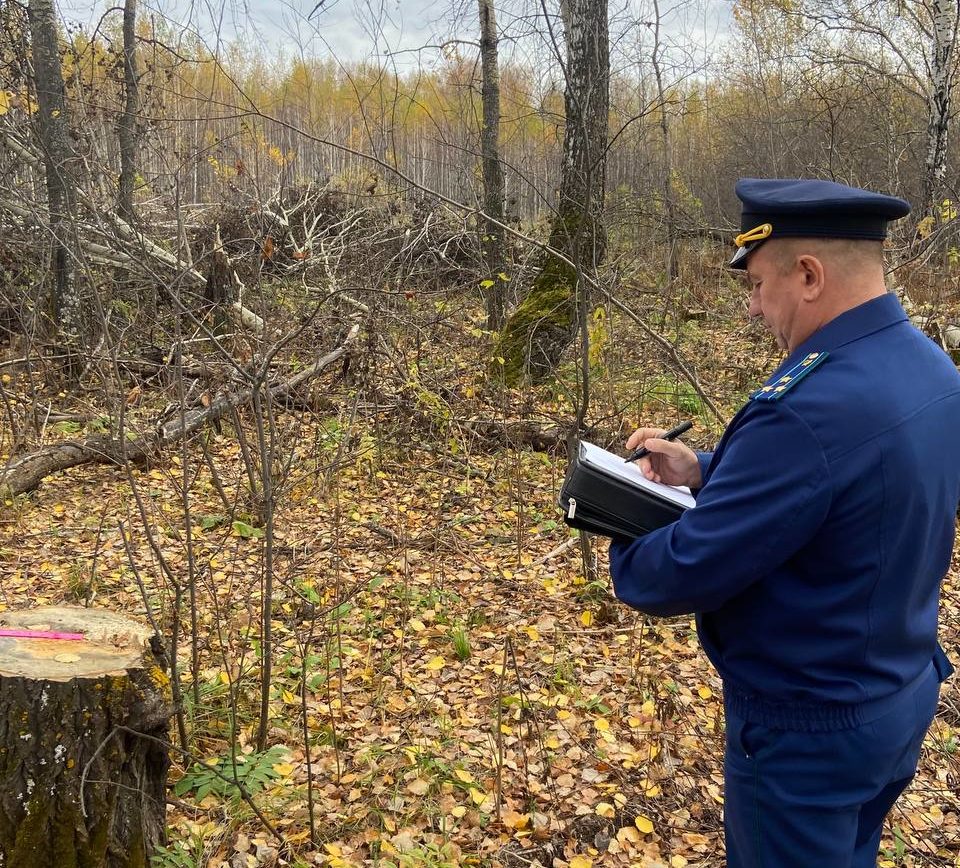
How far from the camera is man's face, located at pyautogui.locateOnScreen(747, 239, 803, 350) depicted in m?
1.53

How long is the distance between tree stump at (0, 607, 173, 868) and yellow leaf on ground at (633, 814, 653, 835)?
1.67 m

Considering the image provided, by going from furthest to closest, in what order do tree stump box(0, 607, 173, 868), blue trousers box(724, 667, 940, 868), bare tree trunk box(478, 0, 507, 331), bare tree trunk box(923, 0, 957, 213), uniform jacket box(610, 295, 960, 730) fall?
bare tree trunk box(923, 0, 957, 213)
bare tree trunk box(478, 0, 507, 331)
tree stump box(0, 607, 173, 868)
blue trousers box(724, 667, 940, 868)
uniform jacket box(610, 295, 960, 730)

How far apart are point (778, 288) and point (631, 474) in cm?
53

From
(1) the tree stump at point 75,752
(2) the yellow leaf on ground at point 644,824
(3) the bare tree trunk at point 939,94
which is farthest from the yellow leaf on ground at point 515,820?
(3) the bare tree trunk at point 939,94

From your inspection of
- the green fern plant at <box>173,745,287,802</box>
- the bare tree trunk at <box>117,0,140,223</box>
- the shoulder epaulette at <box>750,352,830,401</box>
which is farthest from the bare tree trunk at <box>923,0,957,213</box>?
the green fern plant at <box>173,745,287,802</box>

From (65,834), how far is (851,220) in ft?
8.31

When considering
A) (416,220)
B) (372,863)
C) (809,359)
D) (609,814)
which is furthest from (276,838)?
(416,220)

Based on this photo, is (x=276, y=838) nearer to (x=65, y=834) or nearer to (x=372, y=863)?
(x=372, y=863)

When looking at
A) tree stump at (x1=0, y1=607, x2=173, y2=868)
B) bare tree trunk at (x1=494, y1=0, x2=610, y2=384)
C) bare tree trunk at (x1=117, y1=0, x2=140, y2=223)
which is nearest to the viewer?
tree stump at (x1=0, y1=607, x2=173, y2=868)

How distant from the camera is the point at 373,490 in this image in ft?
19.2

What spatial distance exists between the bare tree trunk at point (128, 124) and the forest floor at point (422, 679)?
1.60m

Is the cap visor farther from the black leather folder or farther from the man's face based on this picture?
the black leather folder

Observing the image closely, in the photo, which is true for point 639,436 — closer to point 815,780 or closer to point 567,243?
point 815,780

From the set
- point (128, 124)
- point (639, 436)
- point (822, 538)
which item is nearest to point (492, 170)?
point (128, 124)
